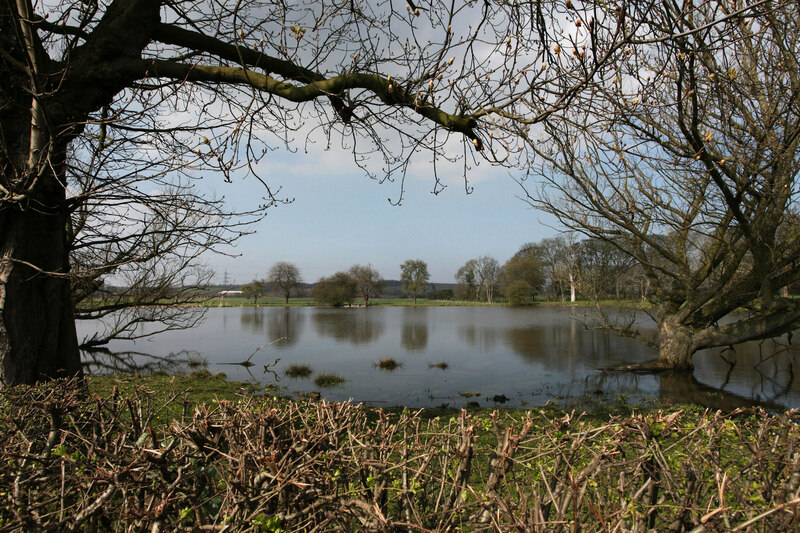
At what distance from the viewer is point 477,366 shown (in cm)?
1510

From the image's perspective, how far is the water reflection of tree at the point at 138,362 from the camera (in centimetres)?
1405

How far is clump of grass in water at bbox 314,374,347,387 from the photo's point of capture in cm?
1182

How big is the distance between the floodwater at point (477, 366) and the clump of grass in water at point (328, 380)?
0.30 metres

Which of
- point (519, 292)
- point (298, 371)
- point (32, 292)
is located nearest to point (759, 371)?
point (298, 371)

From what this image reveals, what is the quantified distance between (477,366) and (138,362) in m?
12.4

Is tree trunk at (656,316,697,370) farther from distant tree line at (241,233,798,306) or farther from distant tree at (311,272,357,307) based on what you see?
distant tree at (311,272,357,307)

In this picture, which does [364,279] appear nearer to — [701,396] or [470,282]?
[470,282]

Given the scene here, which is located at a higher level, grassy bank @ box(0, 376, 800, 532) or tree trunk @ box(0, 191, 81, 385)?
tree trunk @ box(0, 191, 81, 385)

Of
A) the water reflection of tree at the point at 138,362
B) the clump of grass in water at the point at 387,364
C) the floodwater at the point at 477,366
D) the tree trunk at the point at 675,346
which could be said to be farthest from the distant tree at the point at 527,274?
the water reflection of tree at the point at 138,362

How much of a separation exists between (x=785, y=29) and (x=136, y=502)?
383 inches

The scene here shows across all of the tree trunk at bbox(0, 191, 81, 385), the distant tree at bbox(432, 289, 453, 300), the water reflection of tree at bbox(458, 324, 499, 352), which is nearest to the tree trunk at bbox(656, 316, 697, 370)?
the water reflection of tree at bbox(458, 324, 499, 352)

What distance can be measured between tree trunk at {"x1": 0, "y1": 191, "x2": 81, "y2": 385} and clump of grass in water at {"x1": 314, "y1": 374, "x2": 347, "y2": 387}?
23.5ft

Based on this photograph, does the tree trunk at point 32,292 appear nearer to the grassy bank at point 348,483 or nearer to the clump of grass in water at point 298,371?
the grassy bank at point 348,483

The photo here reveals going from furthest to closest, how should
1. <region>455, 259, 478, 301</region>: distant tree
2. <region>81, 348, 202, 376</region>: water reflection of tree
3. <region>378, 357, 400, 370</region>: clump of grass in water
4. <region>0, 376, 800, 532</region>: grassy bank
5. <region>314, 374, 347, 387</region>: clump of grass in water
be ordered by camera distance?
1. <region>455, 259, 478, 301</region>: distant tree
2. <region>378, 357, 400, 370</region>: clump of grass in water
3. <region>81, 348, 202, 376</region>: water reflection of tree
4. <region>314, 374, 347, 387</region>: clump of grass in water
5. <region>0, 376, 800, 532</region>: grassy bank
